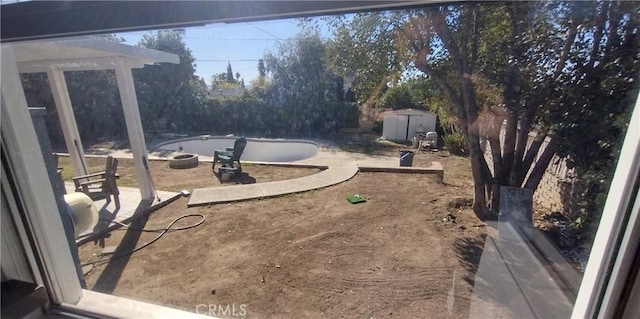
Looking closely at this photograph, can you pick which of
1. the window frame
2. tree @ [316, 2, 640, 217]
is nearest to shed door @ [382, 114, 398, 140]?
tree @ [316, 2, 640, 217]

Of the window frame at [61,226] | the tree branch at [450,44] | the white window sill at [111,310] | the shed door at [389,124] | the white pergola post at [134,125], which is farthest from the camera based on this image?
the white pergola post at [134,125]

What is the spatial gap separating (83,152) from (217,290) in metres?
2.99

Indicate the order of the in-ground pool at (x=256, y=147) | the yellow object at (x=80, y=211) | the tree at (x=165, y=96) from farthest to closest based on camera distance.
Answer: the in-ground pool at (x=256, y=147) → the tree at (x=165, y=96) → the yellow object at (x=80, y=211)

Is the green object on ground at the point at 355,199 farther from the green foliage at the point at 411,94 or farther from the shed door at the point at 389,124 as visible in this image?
the green foliage at the point at 411,94

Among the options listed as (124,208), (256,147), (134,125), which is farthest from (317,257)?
(256,147)

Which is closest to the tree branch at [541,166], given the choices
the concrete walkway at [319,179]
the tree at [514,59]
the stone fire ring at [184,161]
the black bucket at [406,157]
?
the tree at [514,59]

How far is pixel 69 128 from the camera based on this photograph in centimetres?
296

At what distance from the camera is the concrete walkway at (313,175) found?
12.1ft

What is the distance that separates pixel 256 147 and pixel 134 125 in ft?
10.2

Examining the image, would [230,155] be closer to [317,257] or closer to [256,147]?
[256,147]

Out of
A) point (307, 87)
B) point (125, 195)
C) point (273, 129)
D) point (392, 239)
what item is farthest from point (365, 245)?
point (273, 129)

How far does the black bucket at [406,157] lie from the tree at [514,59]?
2.02 m

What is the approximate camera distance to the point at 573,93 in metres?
1.21

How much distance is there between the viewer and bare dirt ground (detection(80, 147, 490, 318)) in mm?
1623
